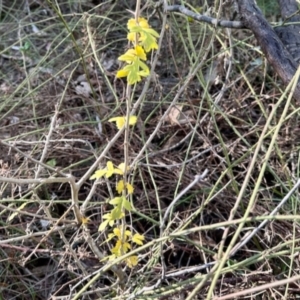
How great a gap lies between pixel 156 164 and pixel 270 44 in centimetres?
57

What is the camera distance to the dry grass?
4.50ft

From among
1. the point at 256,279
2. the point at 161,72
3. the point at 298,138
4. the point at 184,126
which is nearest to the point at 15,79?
the point at 161,72

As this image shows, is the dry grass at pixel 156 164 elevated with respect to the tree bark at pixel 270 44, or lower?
lower

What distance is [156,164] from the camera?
1.75 metres

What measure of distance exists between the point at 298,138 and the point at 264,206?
0.92 ft

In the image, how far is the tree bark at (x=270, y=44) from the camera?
1302 millimetres

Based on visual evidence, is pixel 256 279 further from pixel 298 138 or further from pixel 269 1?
pixel 269 1

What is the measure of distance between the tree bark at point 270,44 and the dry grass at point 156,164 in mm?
88

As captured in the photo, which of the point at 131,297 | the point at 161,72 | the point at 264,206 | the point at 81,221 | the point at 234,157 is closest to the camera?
the point at 131,297

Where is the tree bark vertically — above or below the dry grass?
above

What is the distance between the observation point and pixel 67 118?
194 cm

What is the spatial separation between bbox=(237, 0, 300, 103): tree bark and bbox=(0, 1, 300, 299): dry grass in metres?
0.09

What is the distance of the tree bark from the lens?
1.30 meters

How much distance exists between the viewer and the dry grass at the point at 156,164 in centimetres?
137
